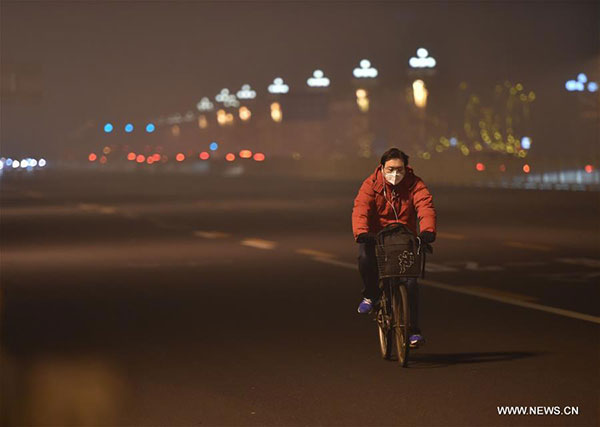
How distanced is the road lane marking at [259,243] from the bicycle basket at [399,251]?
13.5 metres

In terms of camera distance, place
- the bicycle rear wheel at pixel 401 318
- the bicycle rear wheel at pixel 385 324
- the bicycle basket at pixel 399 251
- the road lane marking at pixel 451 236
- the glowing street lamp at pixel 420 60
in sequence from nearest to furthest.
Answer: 1. the bicycle basket at pixel 399 251
2. the bicycle rear wheel at pixel 401 318
3. the bicycle rear wheel at pixel 385 324
4. the road lane marking at pixel 451 236
5. the glowing street lamp at pixel 420 60

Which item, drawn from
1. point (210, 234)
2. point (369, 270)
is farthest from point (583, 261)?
point (369, 270)

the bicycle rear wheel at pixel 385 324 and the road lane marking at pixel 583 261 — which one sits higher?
the road lane marking at pixel 583 261

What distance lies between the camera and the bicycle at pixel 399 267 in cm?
A: 982

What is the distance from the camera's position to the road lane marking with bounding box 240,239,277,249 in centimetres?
2358

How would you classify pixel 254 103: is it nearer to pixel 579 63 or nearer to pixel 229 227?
pixel 579 63

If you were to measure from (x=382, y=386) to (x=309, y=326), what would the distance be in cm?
341

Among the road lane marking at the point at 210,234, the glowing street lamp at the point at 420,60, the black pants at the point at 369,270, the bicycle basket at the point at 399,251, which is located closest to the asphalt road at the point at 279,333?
the road lane marking at the point at 210,234

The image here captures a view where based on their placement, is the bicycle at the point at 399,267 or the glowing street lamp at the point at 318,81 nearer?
the bicycle at the point at 399,267

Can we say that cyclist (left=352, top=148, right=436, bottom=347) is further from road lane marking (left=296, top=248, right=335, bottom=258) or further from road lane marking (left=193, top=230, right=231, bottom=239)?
road lane marking (left=193, top=230, right=231, bottom=239)

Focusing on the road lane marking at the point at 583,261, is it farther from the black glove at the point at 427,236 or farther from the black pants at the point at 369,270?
the black glove at the point at 427,236

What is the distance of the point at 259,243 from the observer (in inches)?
960

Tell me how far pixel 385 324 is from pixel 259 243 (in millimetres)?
14115

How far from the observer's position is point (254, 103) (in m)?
186
